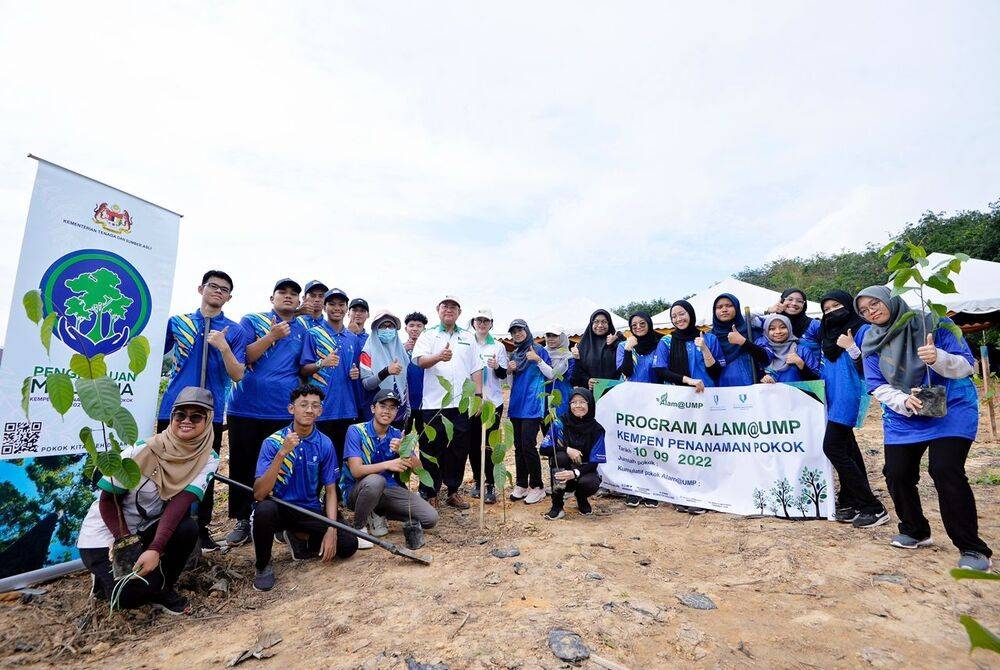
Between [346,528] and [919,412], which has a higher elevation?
[919,412]

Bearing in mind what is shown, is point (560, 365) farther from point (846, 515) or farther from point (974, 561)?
point (974, 561)

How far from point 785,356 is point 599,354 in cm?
174

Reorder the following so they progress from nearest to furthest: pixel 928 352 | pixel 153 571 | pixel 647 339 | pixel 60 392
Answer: pixel 60 392
pixel 153 571
pixel 928 352
pixel 647 339

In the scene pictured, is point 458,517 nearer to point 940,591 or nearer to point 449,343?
point 449,343

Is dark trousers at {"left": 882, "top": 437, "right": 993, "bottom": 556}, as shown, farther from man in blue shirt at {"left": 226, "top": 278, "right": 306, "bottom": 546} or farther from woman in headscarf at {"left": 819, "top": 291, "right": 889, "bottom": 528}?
man in blue shirt at {"left": 226, "top": 278, "right": 306, "bottom": 546}

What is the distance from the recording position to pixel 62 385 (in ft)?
7.84

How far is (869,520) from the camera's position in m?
3.92

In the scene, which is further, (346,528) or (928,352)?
(346,528)

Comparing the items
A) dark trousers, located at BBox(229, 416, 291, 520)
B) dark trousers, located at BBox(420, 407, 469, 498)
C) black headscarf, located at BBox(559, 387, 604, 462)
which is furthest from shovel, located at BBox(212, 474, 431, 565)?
black headscarf, located at BBox(559, 387, 604, 462)

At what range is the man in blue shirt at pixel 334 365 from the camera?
13.8 ft

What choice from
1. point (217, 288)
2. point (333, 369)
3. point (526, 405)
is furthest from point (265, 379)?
point (526, 405)

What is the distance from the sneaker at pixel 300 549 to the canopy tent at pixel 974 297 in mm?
10401

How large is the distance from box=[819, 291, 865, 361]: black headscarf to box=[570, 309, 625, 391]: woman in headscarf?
6.29 ft

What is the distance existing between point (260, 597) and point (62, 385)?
65.6 inches
